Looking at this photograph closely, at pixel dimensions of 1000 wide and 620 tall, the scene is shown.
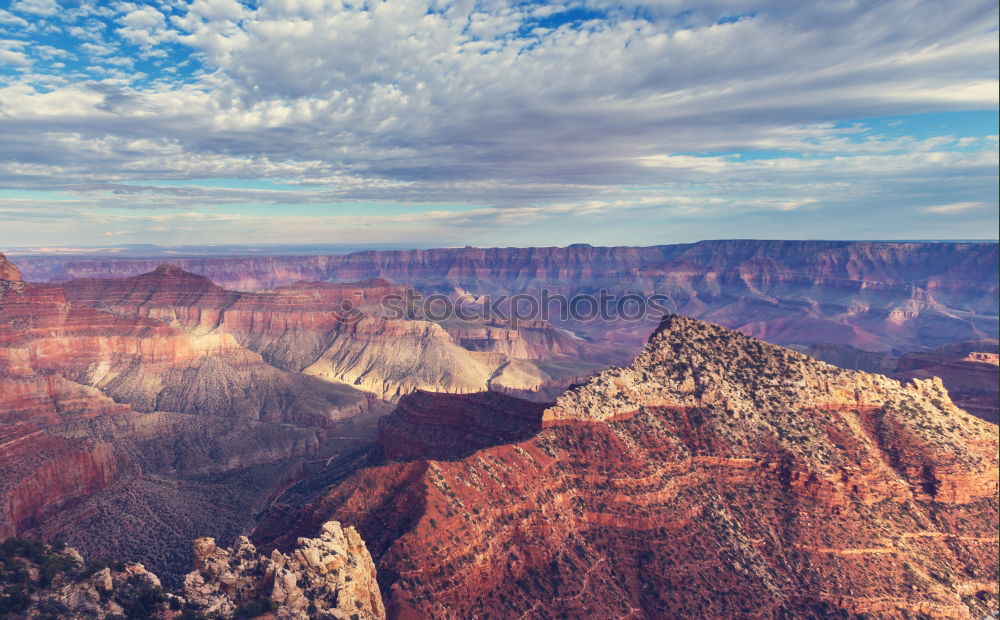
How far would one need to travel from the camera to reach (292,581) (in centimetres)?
3491

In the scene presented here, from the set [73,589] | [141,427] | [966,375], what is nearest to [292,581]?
[73,589]

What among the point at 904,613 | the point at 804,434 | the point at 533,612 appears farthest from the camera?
the point at 804,434

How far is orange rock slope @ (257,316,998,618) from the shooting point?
4912 centimetres

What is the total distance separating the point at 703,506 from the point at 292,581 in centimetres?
3734

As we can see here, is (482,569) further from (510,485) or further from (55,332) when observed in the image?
(55,332)

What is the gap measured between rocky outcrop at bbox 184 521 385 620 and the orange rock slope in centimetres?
520

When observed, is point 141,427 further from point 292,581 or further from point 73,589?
point 292,581

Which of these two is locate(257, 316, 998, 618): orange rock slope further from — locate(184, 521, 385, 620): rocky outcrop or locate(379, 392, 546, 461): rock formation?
locate(379, 392, 546, 461): rock formation

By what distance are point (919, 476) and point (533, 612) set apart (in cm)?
4186

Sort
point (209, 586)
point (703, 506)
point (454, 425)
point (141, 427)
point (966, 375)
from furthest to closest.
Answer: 1. point (966, 375)
2. point (141, 427)
3. point (454, 425)
4. point (703, 506)
5. point (209, 586)

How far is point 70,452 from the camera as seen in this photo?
79.9 metres

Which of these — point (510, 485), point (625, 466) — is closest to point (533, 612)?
point (510, 485)

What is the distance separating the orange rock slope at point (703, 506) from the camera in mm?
49125

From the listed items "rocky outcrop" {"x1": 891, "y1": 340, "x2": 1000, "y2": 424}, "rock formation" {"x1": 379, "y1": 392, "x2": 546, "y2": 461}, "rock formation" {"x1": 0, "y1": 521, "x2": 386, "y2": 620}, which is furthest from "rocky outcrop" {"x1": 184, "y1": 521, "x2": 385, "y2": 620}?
"rocky outcrop" {"x1": 891, "y1": 340, "x2": 1000, "y2": 424}
